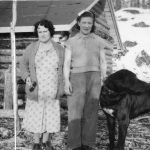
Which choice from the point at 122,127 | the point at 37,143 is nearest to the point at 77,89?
the point at 122,127

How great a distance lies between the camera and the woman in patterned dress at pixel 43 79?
14.8 ft

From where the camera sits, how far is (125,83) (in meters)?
4.23

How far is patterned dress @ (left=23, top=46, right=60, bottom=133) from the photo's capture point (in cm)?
453

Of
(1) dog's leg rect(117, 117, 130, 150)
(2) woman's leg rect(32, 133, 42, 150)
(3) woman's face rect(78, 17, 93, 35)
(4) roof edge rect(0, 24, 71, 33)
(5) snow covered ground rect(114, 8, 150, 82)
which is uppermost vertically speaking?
(5) snow covered ground rect(114, 8, 150, 82)

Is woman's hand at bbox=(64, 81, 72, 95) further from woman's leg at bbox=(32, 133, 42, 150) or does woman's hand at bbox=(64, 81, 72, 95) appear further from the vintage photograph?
woman's leg at bbox=(32, 133, 42, 150)

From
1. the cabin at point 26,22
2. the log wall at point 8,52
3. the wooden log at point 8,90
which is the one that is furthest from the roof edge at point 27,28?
the wooden log at point 8,90

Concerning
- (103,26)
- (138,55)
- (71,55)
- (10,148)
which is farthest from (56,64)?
(138,55)

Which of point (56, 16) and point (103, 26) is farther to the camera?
point (103, 26)

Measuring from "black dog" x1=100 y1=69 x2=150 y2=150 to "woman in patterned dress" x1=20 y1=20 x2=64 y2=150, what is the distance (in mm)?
Result: 678

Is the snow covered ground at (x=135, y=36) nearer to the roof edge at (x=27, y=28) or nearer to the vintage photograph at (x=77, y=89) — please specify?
the roof edge at (x=27, y=28)

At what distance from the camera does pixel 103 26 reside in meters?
13.1

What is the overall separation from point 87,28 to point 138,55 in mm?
24936

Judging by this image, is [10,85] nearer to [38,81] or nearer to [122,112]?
[38,81]

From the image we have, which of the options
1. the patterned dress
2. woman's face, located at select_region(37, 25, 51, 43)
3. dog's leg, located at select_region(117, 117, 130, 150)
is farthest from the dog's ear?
woman's face, located at select_region(37, 25, 51, 43)
